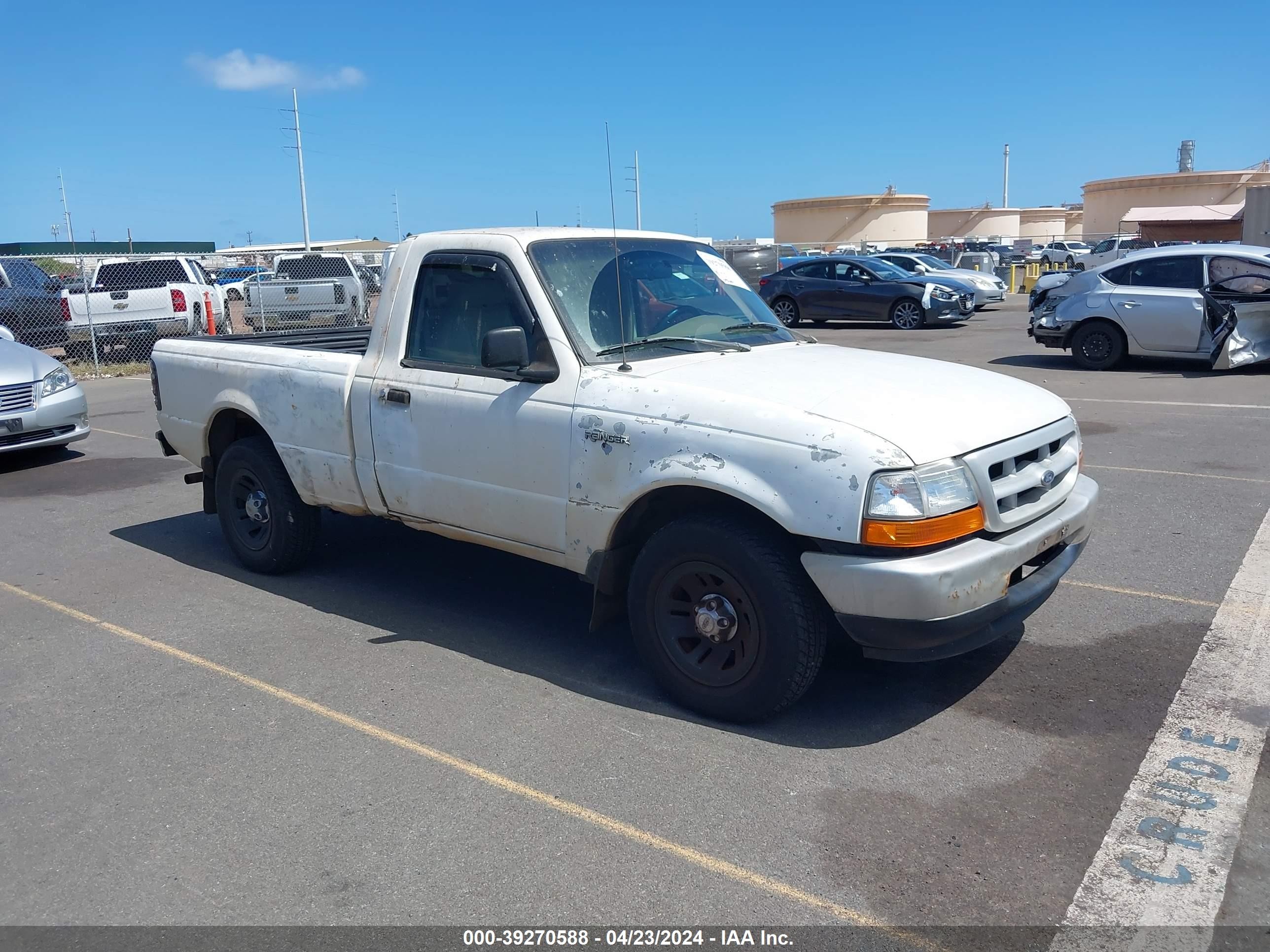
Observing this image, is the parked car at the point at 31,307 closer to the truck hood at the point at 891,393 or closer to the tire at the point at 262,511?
the tire at the point at 262,511

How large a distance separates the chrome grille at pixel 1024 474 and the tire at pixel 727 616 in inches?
28.6

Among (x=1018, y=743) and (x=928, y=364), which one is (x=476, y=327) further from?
(x=1018, y=743)

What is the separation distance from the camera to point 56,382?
32.9ft

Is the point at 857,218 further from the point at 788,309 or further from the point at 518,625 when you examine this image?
the point at 518,625

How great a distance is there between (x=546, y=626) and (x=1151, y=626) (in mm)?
2960

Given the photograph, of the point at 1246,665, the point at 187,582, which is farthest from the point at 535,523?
the point at 1246,665

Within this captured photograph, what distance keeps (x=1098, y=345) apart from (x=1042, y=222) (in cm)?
7464

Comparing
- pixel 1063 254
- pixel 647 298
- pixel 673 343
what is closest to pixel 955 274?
pixel 647 298

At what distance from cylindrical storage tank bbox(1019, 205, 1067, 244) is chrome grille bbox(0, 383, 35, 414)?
80676 mm

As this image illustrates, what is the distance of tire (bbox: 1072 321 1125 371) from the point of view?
563 inches

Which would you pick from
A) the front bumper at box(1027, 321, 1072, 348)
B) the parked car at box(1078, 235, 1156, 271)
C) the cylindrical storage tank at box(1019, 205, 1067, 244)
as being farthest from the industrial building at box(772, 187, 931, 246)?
the front bumper at box(1027, 321, 1072, 348)

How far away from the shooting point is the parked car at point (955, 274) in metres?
24.5

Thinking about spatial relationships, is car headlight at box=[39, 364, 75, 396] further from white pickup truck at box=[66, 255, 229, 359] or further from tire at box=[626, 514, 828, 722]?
white pickup truck at box=[66, 255, 229, 359]

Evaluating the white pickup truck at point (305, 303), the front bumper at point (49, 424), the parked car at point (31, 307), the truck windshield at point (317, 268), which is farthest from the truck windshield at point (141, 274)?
the front bumper at point (49, 424)
